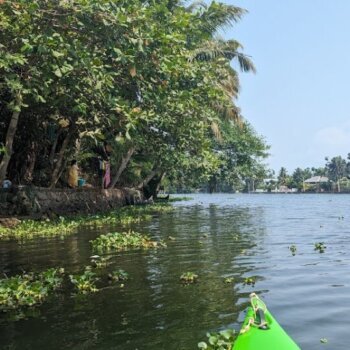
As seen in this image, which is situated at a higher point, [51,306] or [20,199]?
[20,199]

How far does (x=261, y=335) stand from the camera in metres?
3.37

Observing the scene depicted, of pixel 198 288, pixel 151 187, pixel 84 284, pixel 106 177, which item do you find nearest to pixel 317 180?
pixel 151 187

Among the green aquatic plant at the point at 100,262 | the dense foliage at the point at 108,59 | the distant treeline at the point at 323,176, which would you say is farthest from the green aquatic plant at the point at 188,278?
the distant treeline at the point at 323,176

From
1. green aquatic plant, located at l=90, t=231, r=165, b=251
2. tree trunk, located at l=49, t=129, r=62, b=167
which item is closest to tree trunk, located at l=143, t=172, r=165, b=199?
tree trunk, located at l=49, t=129, r=62, b=167

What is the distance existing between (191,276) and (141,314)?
2.26 meters

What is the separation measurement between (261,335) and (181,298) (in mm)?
4443

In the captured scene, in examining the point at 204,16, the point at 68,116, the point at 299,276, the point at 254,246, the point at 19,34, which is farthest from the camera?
the point at 68,116

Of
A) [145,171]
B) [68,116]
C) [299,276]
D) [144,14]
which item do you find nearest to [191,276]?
[299,276]

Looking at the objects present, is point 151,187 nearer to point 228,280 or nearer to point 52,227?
point 52,227

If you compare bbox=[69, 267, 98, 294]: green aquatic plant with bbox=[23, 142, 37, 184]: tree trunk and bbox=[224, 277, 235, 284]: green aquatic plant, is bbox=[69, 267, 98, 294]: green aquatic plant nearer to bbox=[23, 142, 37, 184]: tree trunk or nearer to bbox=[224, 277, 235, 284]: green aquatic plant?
bbox=[224, 277, 235, 284]: green aquatic plant

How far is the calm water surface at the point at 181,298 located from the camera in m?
5.93

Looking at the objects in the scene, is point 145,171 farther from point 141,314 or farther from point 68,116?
point 141,314

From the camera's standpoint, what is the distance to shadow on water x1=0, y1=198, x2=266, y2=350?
5.89 m

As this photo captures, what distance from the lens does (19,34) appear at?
8.77 m
